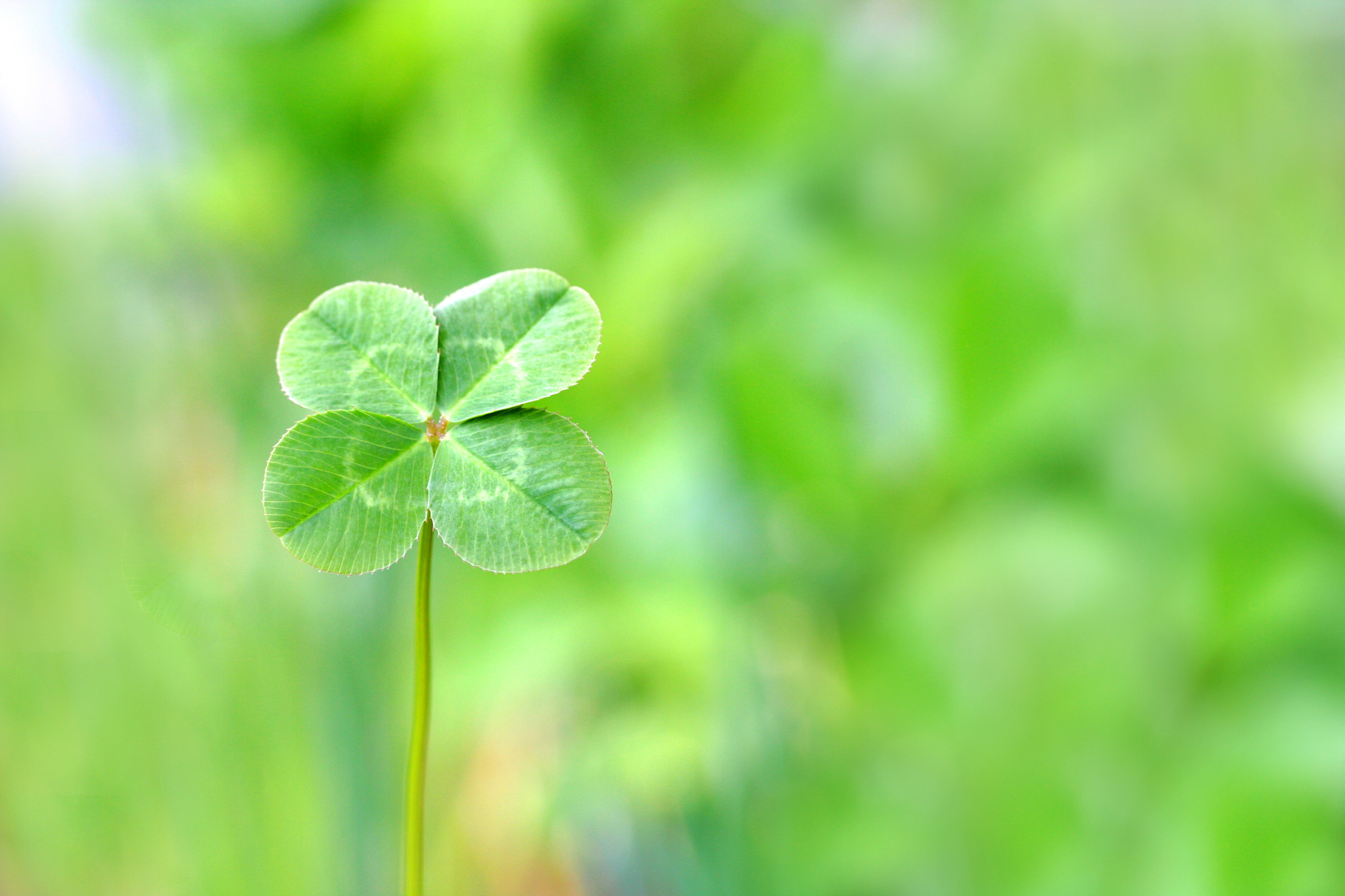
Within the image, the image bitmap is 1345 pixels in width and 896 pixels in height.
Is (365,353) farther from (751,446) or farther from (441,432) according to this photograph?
(751,446)

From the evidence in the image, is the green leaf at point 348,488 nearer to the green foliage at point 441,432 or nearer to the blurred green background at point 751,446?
the green foliage at point 441,432

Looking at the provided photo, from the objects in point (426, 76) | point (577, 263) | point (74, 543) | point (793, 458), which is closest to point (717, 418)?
point (793, 458)

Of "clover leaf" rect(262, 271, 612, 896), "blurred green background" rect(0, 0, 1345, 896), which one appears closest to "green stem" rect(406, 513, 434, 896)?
"clover leaf" rect(262, 271, 612, 896)

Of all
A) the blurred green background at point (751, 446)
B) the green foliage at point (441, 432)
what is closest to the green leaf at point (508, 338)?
the green foliage at point (441, 432)

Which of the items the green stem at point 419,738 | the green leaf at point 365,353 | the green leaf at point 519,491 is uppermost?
the green leaf at point 365,353

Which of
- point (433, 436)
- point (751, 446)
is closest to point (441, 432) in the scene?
point (433, 436)

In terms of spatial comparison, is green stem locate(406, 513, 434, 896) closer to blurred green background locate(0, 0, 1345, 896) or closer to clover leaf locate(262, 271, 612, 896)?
clover leaf locate(262, 271, 612, 896)

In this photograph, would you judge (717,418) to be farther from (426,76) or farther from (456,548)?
(456,548)
